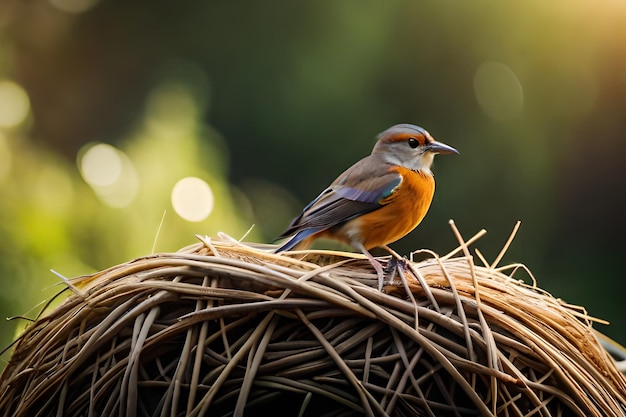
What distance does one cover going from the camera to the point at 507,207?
223 centimetres

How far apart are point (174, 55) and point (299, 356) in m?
Result: 2.47

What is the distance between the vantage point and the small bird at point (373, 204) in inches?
39.9

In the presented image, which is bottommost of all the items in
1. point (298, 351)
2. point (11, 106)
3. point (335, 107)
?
point (298, 351)

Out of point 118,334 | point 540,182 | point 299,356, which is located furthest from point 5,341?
point 540,182

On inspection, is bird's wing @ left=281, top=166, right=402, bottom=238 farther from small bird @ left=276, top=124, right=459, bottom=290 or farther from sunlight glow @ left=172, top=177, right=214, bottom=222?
sunlight glow @ left=172, top=177, right=214, bottom=222

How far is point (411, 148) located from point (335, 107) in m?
1.33

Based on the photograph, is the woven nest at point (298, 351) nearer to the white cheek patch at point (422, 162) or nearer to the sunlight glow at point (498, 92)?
the white cheek patch at point (422, 162)

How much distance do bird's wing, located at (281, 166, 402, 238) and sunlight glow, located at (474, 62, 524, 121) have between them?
137 cm

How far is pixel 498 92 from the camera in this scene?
7.75 feet

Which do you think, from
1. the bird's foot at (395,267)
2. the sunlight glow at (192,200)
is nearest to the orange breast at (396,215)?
the bird's foot at (395,267)

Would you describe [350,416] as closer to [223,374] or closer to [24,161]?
[223,374]

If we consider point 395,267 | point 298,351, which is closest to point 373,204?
point 395,267

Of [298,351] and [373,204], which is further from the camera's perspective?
[373,204]

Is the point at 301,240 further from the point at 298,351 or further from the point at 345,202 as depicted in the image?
the point at 298,351
